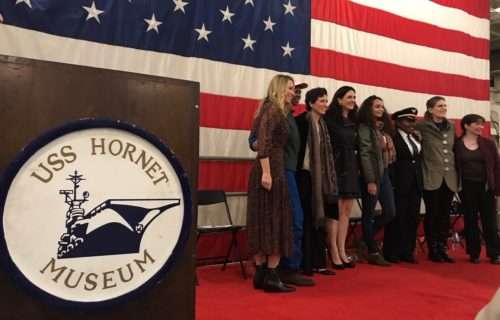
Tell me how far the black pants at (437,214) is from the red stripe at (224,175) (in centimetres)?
169

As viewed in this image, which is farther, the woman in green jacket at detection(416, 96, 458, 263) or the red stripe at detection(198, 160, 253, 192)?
the woman in green jacket at detection(416, 96, 458, 263)

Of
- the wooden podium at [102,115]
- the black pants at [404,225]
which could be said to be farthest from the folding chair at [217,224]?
the wooden podium at [102,115]

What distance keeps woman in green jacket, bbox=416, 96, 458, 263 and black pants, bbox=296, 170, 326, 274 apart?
129 cm

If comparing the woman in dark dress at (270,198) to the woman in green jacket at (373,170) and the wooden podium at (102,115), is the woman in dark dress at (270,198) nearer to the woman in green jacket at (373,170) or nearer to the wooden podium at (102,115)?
the woman in green jacket at (373,170)

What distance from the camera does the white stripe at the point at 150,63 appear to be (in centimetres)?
328

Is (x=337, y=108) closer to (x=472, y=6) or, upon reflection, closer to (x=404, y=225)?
(x=404, y=225)

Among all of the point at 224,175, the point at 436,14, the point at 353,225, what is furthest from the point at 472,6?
the point at 224,175

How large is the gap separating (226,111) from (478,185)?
2358mm

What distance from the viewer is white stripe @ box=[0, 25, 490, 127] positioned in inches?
129

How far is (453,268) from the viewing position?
13.4 feet

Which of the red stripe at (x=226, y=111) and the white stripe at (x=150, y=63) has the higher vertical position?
the white stripe at (x=150, y=63)

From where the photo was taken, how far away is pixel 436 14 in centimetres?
604

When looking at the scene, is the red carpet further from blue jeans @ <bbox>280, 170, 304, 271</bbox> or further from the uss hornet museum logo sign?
the uss hornet museum logo sign

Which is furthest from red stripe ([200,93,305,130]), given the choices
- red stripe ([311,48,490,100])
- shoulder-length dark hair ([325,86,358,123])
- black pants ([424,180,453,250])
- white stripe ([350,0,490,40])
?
white stripe ([350,0,490,40])
